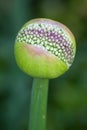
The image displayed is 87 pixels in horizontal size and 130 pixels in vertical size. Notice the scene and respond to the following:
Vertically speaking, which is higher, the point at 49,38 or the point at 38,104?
the point at 49,38

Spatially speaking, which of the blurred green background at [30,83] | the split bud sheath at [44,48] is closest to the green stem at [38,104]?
the split bud sheath at [44,48]

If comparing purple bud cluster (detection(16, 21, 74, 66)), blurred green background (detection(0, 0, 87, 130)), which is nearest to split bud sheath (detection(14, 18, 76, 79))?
purple bud cluster (detection(16, 21, 74, 66))

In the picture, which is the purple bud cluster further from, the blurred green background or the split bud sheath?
the blurred green background

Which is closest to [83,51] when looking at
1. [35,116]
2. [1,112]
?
[1,112]

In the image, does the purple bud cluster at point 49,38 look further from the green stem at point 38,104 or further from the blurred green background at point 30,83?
the blurred green background at point 30,83

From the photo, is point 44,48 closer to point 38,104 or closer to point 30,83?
point 38,104

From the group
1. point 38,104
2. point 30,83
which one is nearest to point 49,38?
point 38,104
